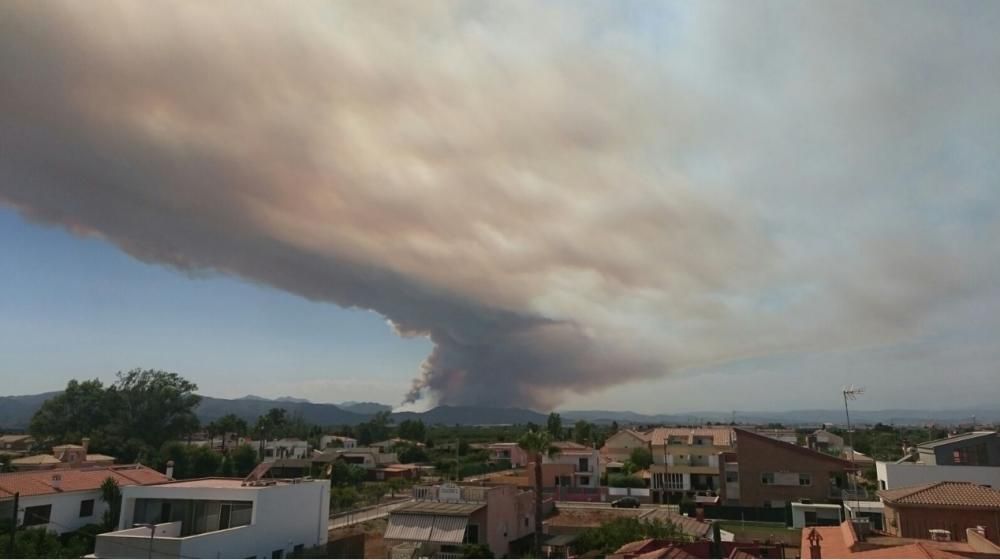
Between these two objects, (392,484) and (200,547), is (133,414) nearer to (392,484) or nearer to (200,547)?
(392,484)

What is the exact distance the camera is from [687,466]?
82.9 m

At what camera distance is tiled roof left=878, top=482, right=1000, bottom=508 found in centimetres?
3425

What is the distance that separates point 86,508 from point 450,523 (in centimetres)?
2680

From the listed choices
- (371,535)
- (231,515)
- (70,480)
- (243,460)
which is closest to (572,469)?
(371,535)

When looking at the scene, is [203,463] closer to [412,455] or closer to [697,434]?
[412,455]

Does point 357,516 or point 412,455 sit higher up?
point 412,455

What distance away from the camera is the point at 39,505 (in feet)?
143

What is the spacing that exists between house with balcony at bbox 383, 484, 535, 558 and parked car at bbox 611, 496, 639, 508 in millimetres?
23446

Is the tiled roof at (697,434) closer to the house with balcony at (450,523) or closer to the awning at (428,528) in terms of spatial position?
the house with balcony at (450,523)

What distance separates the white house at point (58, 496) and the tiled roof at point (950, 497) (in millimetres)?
A: 45473

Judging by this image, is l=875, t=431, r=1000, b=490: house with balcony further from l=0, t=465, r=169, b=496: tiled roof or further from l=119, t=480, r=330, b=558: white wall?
l=0, t=465, r=169, b=496: tiled roof

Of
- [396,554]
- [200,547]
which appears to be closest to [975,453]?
[396,554]

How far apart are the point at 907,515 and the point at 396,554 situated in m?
29.8

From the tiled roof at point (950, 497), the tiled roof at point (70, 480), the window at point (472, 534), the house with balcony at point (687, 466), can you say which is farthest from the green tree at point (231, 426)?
the tiled roof at point (950, 497)
